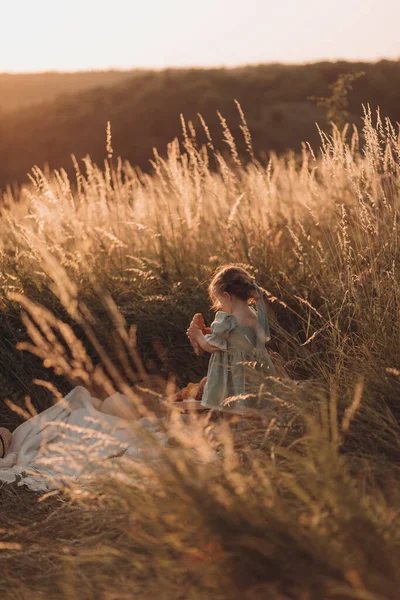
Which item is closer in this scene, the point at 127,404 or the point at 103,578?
the point at 103,578

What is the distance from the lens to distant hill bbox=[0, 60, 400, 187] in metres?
31.2

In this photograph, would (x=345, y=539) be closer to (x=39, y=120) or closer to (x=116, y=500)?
(x=116, y=500)

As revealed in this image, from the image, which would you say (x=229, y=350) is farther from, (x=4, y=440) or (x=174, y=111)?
(x=174, y=111)

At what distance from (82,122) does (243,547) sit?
33823mm

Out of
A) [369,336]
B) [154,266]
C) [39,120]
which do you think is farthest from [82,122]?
[369,336]

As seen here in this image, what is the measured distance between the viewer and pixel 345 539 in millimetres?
2078

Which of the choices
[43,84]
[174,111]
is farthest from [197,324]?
[43,84]

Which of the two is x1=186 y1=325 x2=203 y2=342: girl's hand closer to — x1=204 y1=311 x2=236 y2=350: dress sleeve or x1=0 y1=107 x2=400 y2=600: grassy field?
x1=204 y1=311 x2=236 y2=350: dress sleeve

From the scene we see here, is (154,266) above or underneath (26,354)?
above

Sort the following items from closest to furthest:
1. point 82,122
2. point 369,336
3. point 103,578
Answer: point 103,578 < point 369,336 < point 82,122

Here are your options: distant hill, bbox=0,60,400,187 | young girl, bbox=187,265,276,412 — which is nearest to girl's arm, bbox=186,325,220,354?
young girl, bbox=187,265,276,412

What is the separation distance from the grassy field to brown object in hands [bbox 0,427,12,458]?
0.36 metres

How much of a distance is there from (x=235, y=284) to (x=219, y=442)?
1344mm

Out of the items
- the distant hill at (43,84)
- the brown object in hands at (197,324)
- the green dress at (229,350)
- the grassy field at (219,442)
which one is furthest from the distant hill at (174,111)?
the green dress at (229,350)
